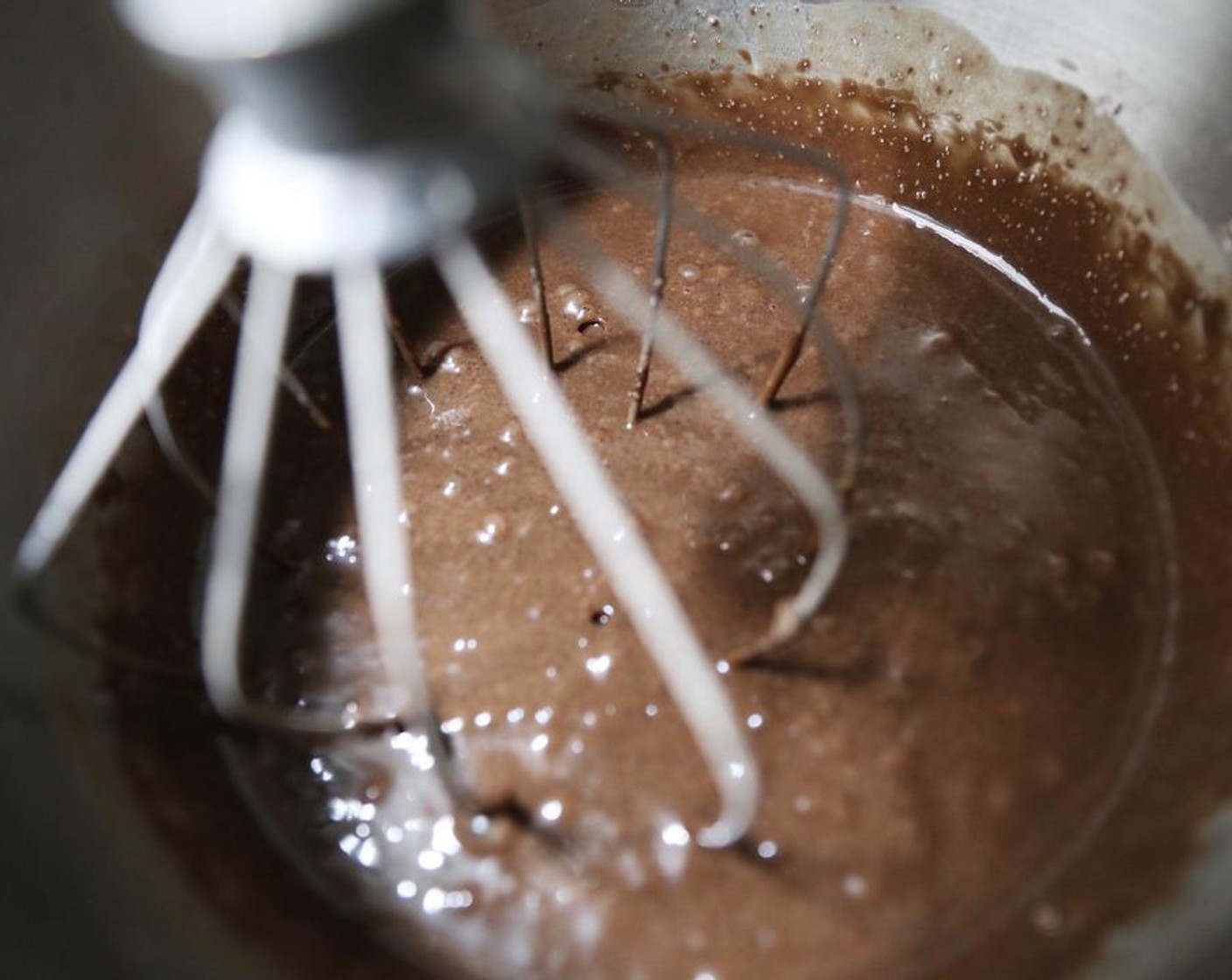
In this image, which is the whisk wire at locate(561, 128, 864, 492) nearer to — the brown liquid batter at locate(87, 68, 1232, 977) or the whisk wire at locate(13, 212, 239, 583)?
the brown liquid batter at locate(87, 68, 1232, 977)

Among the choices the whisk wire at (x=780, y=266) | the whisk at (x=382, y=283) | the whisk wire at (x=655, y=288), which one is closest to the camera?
the whisk at (x=382, y=283)

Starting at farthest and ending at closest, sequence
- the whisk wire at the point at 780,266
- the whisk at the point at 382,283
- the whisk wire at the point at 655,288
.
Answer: the whisk wire at the point at 655,288 < the whisk wire at the point at 780,266 < the whisk at the point at 382,283

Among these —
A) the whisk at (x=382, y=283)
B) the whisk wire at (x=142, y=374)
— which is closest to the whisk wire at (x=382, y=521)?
the whisk at (x=382, y=283)

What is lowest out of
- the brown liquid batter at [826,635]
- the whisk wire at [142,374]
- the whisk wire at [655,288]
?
the brown liquid batter at [826,635]

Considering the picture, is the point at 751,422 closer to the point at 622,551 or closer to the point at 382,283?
the point at 622,551

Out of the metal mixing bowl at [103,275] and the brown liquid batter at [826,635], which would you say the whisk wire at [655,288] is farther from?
the metal mixing bowl at [103,275]

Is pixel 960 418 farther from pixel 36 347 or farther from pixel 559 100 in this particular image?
pixel 36 347
